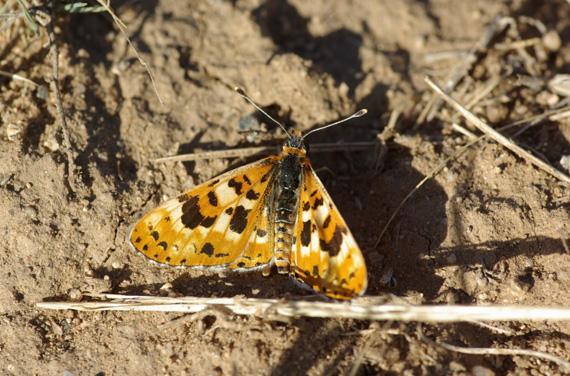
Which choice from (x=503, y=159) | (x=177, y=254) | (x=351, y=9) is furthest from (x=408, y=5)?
(x=177, y=254)

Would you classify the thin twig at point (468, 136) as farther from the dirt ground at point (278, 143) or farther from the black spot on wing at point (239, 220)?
the black spot on wing at point (239, 220)

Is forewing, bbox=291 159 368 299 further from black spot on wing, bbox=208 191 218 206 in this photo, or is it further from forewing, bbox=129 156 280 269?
black spot on wing, bbox=208 191 218 206

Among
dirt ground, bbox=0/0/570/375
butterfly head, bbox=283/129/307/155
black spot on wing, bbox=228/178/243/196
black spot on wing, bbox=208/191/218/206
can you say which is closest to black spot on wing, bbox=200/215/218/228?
black spot on wing, bbox=208/191/218/206

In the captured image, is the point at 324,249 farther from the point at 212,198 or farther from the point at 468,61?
the point at 468,61

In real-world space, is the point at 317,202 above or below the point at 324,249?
above

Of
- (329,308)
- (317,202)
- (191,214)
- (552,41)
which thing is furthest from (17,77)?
(552,41)

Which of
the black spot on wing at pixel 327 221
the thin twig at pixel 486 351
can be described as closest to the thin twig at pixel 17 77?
the black spot on wing at pixel 327 221
